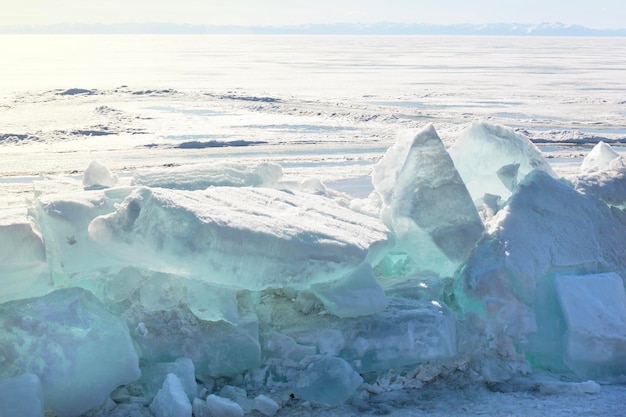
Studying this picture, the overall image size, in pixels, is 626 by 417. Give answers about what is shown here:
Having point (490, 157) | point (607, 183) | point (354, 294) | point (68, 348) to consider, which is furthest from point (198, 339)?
point (607, 183)

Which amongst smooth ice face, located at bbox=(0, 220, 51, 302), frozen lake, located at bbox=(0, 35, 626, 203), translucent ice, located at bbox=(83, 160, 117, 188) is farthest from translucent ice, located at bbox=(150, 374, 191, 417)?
frozen lake, located at bbox=(0, 35, 626, 203)

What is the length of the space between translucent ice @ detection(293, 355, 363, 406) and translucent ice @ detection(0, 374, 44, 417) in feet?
2.93

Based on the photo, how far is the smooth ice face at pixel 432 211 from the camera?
10.8 feet

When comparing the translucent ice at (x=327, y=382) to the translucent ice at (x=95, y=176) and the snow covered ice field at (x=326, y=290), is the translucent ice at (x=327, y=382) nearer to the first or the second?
the snow covered ice field at (x=326, y=290)

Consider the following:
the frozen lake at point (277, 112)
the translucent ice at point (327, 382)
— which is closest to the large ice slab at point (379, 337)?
the translucent ice at point (327, 382)

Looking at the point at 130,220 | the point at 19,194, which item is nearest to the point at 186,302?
the point at 130,220

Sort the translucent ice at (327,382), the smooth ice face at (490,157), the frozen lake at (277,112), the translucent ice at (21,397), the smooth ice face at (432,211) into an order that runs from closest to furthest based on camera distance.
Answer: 1. the translucent ice at (21,397)
2. the translucent ice at (327,382)
3. the smooth ice face at (432,211)
4. the smooth ice face at (490,157)
5. the frozen lake at (277,112)

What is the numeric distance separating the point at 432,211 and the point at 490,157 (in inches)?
34.0

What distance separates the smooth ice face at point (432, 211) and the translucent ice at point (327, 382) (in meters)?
0.77

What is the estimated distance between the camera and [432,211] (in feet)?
10.9

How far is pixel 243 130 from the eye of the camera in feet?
32.7

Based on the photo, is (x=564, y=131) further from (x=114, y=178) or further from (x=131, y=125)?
(x=114, y=178)

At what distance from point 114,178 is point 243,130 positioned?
623 centimetres

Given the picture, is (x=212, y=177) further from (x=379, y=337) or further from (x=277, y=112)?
(x=277, y=112)
